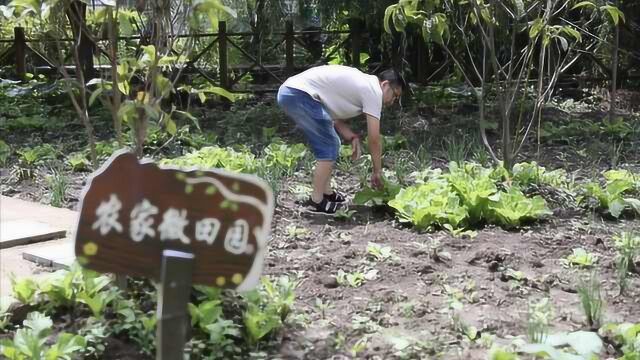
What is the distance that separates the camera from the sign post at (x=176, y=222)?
8.37 feet

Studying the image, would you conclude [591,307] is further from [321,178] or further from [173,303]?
[321,178]

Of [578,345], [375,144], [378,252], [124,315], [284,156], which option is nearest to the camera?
[578,345]

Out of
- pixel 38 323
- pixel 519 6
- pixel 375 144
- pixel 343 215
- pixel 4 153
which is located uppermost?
pixel 519 6

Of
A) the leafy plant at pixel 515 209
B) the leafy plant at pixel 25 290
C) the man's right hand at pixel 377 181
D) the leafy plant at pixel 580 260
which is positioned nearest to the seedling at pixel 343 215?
the man's right hand at pixel 377 181

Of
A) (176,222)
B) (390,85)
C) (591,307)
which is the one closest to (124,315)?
(176,222)

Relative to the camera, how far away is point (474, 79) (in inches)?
507

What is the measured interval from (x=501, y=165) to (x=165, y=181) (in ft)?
13.3

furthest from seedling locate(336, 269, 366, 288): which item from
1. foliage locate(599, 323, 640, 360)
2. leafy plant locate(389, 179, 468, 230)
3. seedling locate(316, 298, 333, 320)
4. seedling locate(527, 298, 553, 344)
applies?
foliage locate(599, 323, 640, 360)

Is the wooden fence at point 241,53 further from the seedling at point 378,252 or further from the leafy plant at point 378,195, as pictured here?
the seedling at point 378,252

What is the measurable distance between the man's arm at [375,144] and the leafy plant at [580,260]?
1508 millimetres

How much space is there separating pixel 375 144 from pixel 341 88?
429 mm

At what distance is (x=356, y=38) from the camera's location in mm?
12000

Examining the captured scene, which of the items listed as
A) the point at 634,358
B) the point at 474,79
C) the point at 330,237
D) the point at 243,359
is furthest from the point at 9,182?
the point at 474,79

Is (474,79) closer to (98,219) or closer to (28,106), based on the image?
(28,106)
